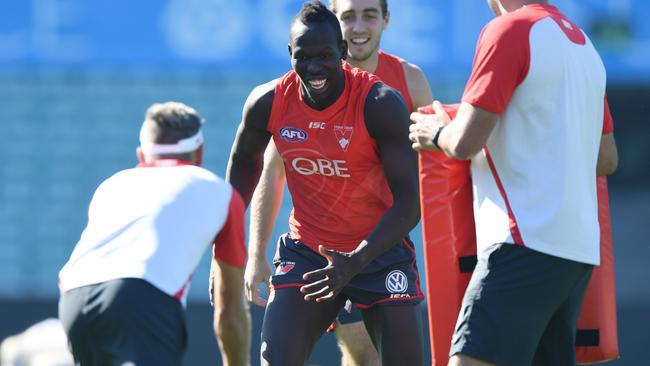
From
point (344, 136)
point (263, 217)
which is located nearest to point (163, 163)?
point (344, 136)

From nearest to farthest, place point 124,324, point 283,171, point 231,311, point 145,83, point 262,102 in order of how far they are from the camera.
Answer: point 124,324 < point 231,311 < point 262,102 < point 283,171 < point 145,83

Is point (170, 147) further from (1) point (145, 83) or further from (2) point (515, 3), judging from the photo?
(1) point (145, 83)

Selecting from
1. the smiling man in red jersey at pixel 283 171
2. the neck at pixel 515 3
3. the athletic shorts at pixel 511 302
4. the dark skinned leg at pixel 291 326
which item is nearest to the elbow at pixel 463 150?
the athletic shorts at pixel 511 302

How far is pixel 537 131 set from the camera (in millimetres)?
4766

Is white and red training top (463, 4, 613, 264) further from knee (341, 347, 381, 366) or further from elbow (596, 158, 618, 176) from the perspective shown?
knee (341, 347, 381, 366)

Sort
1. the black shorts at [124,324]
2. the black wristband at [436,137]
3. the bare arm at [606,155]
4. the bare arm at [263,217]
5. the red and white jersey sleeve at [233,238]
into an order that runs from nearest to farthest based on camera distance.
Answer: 1. the black shorts at [124,324]
2. the red and white jersey sleeve at [233,238]
3. the black wristband at [436,137]
4. the bare arm at [606,155]
5. the bare arm at [263,217]

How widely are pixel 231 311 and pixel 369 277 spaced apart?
35.2 inches

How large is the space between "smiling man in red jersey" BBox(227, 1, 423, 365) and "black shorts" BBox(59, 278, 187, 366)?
847mm

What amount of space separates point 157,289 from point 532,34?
1657mm

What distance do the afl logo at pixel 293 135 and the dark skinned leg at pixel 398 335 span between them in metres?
0.81

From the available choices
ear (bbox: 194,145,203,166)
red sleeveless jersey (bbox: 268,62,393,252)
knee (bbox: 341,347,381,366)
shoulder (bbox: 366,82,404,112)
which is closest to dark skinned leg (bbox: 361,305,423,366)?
red sleeveless jersey (bbox: 268,62,393,252)

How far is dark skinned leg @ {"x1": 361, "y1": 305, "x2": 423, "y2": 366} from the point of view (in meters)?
5.46

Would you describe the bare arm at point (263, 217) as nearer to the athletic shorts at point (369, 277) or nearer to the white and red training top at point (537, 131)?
the athletic shorts at point (369, 277)

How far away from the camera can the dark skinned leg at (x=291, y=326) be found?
17.6 ft
